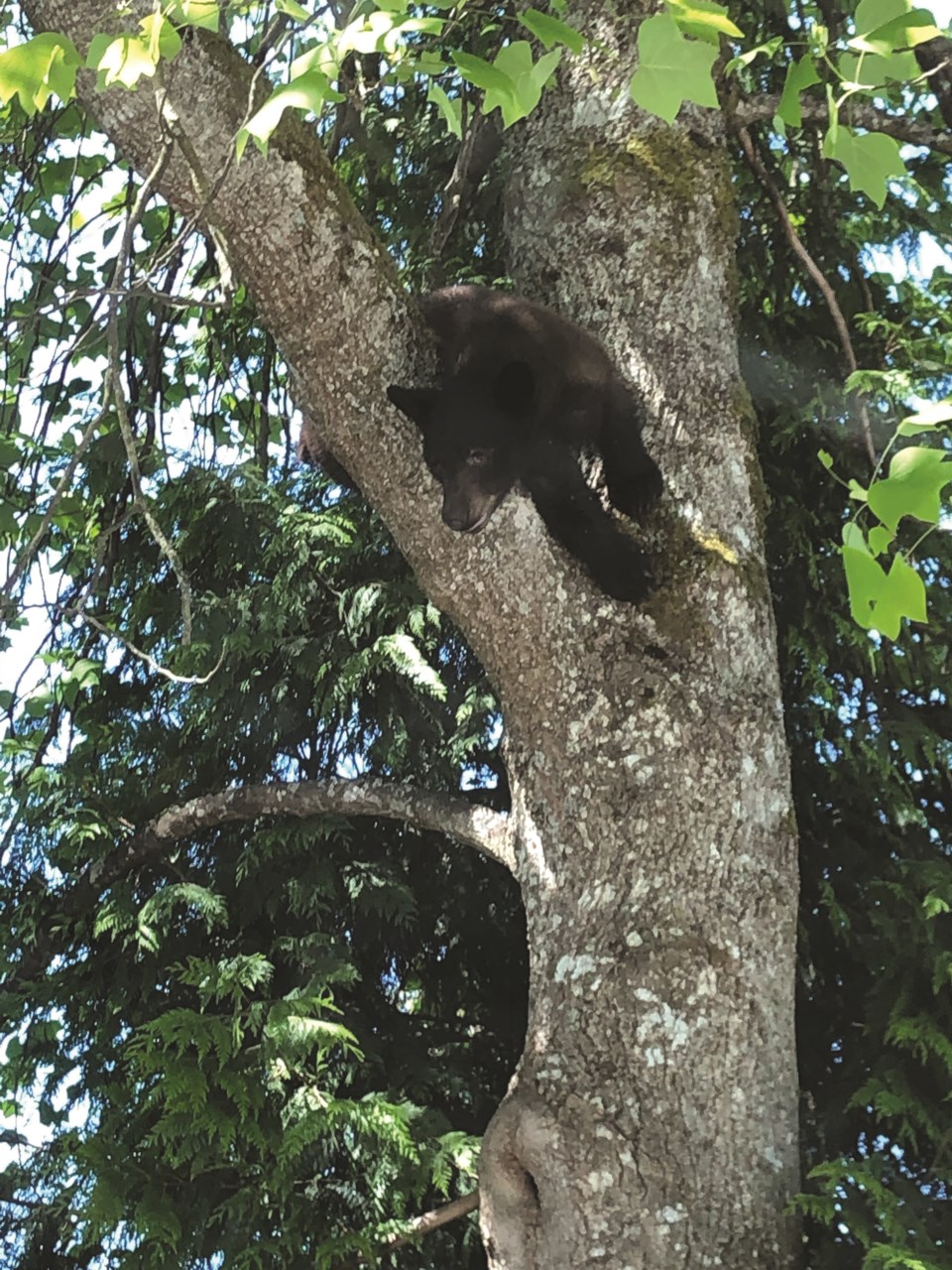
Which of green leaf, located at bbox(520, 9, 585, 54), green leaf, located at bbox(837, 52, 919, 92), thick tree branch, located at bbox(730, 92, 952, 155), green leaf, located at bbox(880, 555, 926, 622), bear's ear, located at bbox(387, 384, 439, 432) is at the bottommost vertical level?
green leaf, located at bbox(880, 555, 926, 622)

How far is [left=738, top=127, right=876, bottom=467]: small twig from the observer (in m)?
2.74

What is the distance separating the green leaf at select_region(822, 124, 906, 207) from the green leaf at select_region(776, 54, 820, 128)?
4.4 inches

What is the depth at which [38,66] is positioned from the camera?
1530 mm

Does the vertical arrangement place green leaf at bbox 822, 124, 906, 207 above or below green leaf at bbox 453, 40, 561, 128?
above

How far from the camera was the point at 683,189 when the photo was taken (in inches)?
106

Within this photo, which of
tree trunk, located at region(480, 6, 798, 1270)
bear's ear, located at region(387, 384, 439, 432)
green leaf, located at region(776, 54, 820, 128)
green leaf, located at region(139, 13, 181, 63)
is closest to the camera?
green leaf, located at region(139, 13, 181, 63)

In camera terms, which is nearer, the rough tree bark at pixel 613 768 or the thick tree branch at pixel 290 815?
the rough tree bark at pixel 613 768

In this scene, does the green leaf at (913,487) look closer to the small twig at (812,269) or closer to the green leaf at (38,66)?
the green leaf at (38,66)

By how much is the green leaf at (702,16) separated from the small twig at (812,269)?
129 centimetres

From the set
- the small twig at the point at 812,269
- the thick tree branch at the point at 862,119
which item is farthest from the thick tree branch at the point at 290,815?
the thick tree branch at the point at 862,119

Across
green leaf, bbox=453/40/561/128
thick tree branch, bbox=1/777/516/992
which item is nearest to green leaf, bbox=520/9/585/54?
green leaf, bbox=453/40/561/128

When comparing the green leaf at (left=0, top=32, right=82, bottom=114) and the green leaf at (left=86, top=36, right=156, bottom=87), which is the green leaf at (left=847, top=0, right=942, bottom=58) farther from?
the green leaf at (left=0, top=32, right=82, bottom=114)

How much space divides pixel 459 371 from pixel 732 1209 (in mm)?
1913

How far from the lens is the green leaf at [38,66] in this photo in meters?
1.53
